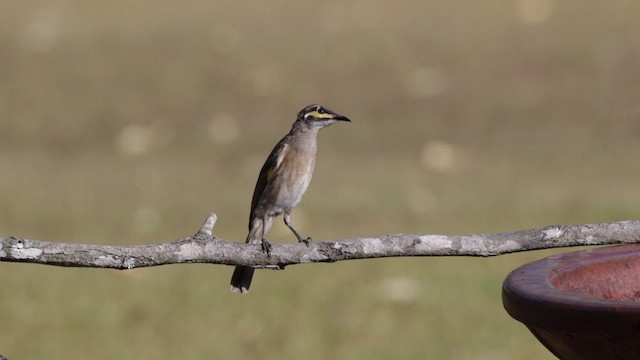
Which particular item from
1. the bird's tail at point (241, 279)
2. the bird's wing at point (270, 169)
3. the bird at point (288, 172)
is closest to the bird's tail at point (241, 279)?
the bird's tail at point (241, 279)

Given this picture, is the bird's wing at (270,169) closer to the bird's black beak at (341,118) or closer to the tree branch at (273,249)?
the bird's black beak at (341,118)

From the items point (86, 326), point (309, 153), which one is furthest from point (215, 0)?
point (309, 153)

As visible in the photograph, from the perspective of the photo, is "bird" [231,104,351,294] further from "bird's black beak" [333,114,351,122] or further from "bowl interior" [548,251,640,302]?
"bowl interior" [548,251,640,302]

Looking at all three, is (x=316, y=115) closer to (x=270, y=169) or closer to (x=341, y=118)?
(x=270, y=169)

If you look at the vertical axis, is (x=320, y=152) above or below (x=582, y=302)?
above

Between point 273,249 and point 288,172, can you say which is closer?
point 273,249

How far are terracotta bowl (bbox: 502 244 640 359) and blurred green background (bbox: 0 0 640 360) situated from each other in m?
3.33

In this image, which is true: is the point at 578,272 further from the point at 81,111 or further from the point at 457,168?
the point at 81,111

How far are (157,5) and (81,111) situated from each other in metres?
2.34

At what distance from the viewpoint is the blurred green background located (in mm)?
8062

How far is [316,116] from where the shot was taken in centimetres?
678

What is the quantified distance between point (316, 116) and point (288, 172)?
0.35 meters

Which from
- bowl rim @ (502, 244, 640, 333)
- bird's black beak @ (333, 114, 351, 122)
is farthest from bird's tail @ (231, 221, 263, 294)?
bowl rim @ (502, 244, 640, 333)

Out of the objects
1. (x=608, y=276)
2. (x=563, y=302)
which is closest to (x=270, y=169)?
(x=608, y=276)
